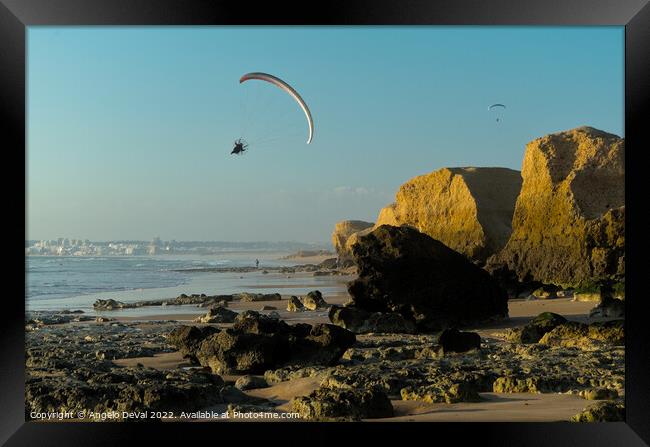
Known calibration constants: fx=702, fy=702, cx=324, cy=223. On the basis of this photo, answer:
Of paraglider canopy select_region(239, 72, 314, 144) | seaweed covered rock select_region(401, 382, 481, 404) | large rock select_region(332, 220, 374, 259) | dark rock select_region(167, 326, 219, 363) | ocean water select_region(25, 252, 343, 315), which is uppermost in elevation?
paraglider canopy select_region(239, 72, 314, 144)

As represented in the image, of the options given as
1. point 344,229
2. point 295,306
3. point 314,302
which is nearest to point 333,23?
point 295,306

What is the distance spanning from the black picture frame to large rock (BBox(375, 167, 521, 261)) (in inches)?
1129

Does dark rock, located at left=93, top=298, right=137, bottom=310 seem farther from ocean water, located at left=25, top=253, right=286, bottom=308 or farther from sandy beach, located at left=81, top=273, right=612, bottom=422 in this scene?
sandy beach, located at left=81, top=273, right=612, bottom=422

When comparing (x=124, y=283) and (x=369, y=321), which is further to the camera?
(x=124, y=283)

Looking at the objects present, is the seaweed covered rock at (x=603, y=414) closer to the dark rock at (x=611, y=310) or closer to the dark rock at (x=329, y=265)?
the dark rock at (x=611, y=310)

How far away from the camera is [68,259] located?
117 ft

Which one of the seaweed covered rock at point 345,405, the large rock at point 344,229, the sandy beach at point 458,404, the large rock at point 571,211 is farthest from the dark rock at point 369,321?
the large rock at point 344,229

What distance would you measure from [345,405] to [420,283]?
26.9ft

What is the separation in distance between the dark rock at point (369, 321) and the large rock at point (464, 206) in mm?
21319

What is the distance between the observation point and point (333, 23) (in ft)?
18.3

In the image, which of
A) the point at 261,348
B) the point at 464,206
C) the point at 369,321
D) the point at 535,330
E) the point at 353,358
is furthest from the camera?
the point at 464,206

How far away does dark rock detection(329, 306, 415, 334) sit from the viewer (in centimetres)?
1285

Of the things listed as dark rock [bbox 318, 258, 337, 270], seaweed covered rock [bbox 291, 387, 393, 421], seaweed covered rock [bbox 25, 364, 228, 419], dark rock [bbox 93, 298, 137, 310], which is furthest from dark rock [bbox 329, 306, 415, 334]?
dark rock [bbox 318, 258, 337, 270]

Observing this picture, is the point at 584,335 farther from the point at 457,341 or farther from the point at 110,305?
the point at 110,305
